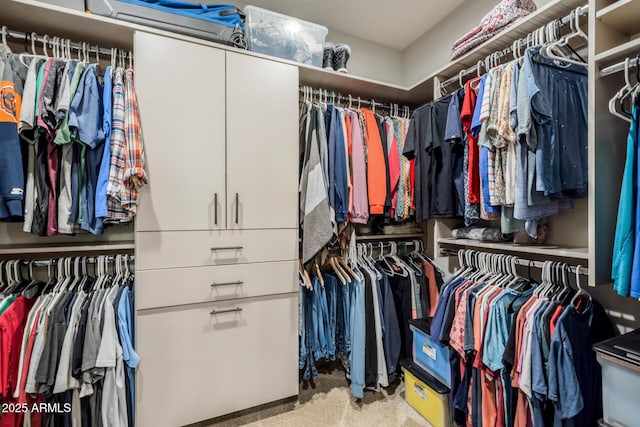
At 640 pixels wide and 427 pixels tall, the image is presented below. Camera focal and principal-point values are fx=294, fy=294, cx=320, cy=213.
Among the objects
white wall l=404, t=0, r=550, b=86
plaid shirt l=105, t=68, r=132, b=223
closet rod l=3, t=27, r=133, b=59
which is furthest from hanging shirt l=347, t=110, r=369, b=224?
closet rod l=3, t=27, r=133, b=59

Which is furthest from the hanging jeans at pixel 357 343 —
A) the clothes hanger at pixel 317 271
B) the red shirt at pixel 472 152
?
the red shirt at pixel 472 152

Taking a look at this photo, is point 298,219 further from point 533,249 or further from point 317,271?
point 533,249

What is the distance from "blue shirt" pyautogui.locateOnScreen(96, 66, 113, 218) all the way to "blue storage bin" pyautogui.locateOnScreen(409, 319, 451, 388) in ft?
6.13

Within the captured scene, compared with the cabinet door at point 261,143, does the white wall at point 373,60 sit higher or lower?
higher

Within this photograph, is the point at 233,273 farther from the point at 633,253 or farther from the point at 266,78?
the point at 633,253

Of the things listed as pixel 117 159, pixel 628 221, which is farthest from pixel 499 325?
pixel 117 159

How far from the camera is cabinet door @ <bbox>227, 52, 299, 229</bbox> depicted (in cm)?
169

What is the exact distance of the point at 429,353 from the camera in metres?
1.79

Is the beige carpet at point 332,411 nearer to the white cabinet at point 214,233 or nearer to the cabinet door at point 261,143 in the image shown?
the white cabinet at point 214,233

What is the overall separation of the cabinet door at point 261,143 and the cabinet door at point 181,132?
0.07m

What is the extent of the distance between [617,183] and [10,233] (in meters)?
3.02

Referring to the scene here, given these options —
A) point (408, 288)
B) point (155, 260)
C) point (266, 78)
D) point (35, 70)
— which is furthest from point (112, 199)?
point (408, 288)

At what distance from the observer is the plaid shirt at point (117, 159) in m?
1.41

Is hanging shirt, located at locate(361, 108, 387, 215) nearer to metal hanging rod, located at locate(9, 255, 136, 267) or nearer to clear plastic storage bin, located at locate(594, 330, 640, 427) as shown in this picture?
clear plastic storage bin, located at locate(594, 330, 640, 427)
